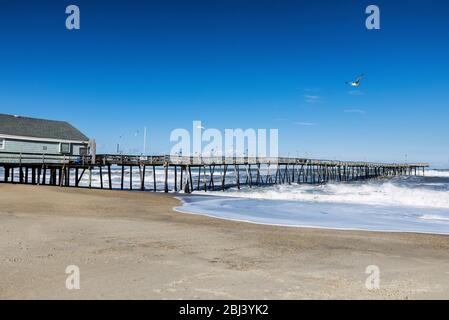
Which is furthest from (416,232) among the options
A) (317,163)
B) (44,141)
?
(317,163)

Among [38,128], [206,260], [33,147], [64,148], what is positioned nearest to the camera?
[206,260]

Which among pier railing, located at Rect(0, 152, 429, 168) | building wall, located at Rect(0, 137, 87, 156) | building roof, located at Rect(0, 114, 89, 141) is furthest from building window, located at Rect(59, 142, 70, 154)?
pier railing, located at Rect(0, 152, 429, 168)

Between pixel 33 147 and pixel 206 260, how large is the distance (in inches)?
1232

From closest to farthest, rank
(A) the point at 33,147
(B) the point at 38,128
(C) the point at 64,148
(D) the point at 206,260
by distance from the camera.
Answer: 1. (D) the point at 206,260
2. (A) the point at 33,147
3. (B) the point at 38,128
4. (C) the point at 64,148

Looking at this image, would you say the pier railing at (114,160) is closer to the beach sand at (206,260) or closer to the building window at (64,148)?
the building window at (64,148)

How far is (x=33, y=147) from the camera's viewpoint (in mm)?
34594

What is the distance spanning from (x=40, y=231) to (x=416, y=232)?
11290 millimetres

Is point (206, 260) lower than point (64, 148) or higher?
lower

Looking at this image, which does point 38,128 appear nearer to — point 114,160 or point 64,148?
point 64,148

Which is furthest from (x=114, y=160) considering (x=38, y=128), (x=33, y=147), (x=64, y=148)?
(x=38, y=128)

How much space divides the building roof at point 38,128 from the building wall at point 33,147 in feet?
1.90

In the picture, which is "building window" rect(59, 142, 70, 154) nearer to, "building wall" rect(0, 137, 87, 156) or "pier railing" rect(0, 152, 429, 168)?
"building wall" rect(0, 137, 87, 156)

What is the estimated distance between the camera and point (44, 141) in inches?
1387
